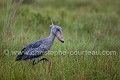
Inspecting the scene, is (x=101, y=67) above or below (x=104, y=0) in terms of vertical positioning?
below

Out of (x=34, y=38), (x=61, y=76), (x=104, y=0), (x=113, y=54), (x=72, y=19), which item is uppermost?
(x=104, y=0)

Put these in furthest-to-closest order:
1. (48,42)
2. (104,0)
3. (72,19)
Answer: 1. (104,0)
2. (72,19)
3. (48,42)

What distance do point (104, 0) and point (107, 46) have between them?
12809 millimetres

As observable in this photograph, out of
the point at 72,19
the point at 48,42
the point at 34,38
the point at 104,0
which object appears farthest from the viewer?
the point at 104,0

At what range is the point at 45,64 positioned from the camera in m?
5.16

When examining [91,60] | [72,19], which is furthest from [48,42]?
[72,19]

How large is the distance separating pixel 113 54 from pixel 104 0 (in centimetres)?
1330

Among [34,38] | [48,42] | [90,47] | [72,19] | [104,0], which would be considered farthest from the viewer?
[104,0]

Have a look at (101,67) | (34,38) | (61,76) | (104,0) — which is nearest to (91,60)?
(101,67)

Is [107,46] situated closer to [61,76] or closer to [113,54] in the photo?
[113,54]

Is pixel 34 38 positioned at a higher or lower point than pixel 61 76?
higher

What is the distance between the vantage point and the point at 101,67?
5.14m

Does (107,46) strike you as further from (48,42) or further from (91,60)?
(48,42)

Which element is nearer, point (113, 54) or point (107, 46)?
point (113, 54)
